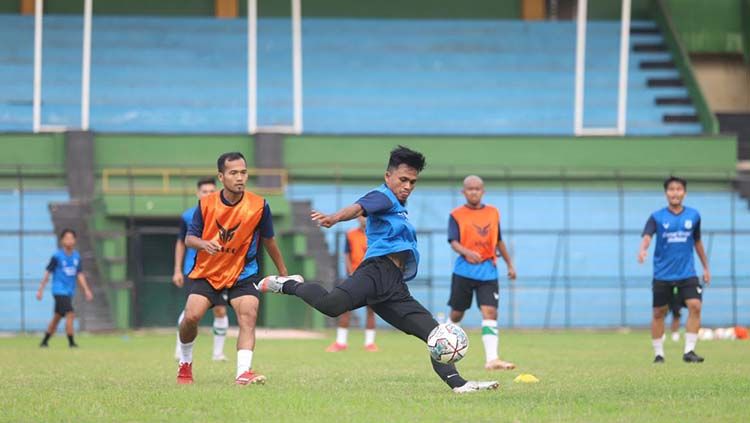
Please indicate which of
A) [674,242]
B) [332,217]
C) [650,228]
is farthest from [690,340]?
[332,217]

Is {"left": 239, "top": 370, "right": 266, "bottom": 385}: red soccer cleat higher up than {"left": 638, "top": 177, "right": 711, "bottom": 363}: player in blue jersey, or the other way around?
{"left": 638, "top": 177, "right": 711, "bottom": 363}: player in blue jersey

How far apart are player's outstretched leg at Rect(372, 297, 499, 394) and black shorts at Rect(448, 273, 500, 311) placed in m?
4.65

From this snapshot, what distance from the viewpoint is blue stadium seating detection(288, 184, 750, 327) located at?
33.9 metres

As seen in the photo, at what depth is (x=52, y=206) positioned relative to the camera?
107 ft

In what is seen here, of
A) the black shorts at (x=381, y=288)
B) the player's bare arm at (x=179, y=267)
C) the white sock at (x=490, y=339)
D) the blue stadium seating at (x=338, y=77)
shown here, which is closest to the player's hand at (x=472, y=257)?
the white sock at (x=490, y=339)

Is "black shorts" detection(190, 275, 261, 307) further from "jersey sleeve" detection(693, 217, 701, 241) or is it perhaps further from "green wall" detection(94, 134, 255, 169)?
"green wall" detection(94, 134, 255, 169)

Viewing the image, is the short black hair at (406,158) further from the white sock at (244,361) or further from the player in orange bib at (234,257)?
the white sock at (244,361)

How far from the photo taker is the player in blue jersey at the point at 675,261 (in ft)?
56.1

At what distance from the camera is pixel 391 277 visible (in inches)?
453

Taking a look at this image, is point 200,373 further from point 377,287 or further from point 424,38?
point 424,38

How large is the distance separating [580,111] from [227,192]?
2399 cm

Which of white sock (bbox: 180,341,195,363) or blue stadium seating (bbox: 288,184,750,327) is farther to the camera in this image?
blue stadium seating (bbox: 288,184,750,327)

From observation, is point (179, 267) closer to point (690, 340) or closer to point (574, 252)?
point (690, 340)

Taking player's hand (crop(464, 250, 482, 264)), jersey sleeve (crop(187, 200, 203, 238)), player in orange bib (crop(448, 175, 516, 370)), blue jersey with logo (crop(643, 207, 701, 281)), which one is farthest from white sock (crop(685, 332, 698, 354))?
jersey sleeve (crop(187, 200, 203, 238))
